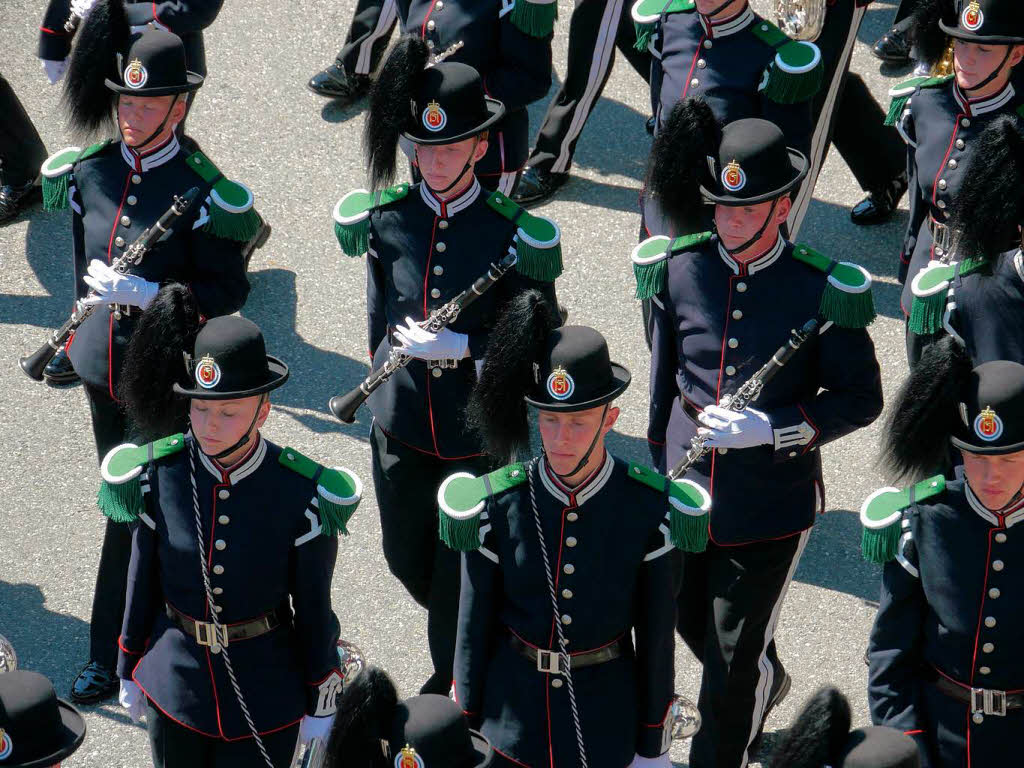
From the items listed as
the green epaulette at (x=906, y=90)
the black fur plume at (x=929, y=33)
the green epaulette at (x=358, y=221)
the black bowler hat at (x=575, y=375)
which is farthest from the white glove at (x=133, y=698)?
the black fur plume at (x=929, y=33)

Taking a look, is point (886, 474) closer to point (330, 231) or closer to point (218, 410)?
point (218, 410)

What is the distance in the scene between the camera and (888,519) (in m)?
4.96

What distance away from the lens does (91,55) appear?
666 centimetres

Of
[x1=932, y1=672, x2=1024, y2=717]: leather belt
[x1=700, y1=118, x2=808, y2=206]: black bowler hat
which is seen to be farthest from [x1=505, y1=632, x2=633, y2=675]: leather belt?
[x1=700, y1=118, x2=808, y2=206]: black bowler hat

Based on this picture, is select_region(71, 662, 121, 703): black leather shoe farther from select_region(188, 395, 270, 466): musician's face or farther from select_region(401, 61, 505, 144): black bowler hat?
select_region(401, 61, 505, 144): black bowler hat

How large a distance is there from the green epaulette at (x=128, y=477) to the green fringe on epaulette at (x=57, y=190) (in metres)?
1.60

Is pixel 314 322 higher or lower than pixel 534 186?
lower

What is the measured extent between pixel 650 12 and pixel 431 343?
198 centimetres

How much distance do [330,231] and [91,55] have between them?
254 centimetres

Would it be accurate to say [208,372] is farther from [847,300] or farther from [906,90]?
[906,90]

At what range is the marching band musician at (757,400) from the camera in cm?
571

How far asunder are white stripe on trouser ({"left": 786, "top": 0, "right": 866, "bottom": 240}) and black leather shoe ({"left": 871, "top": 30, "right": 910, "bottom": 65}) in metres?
1.70

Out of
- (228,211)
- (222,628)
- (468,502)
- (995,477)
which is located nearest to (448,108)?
(228,211)

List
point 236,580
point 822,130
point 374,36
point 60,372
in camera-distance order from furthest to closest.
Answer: point 374,36, point 822,130, point 60,372, point 236,580
